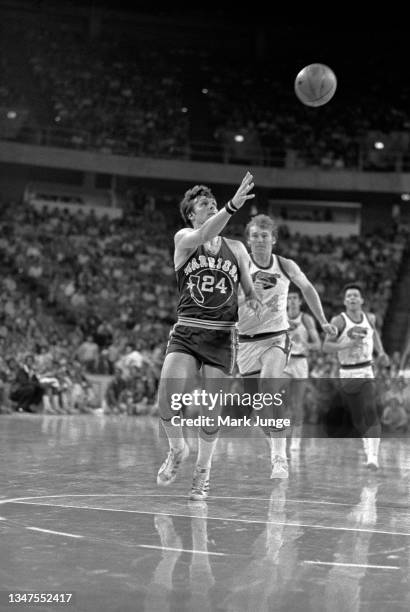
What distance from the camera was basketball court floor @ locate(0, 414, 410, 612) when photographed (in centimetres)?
315

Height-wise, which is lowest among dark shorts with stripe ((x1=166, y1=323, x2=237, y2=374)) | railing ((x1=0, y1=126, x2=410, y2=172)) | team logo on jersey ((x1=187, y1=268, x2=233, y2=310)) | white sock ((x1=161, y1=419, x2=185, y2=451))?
white sock ((x1=161, y1=419, x2=185, y2=451))

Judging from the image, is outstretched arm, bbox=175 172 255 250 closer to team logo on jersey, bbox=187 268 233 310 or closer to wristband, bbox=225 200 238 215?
wristband, bbox=225 200 238 215

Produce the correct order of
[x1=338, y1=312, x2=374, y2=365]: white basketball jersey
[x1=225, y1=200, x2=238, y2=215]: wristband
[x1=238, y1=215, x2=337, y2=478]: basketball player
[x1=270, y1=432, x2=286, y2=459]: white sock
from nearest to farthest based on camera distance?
1. [x1=225, y1=200, x2=238, y2=215]: wristband
2. [x1=270, y1=432, x2=286, y2=459]: white sock
3. [x1=238, y1=215, x2=337, y2=478]: basketball player
4. [x1=338, y1=312, x2=374, y2=365]: white basketball jersey

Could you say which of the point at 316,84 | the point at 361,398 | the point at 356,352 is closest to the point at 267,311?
the point at 356,352

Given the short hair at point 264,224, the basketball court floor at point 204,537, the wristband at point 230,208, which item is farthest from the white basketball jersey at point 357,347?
the wristband at point 230,208

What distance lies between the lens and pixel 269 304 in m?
7.61

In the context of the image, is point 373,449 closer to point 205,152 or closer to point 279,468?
point 279,468

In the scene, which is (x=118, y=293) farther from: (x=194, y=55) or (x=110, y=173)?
(x=194, y=55)

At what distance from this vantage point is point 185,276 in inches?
234

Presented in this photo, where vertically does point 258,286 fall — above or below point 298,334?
above

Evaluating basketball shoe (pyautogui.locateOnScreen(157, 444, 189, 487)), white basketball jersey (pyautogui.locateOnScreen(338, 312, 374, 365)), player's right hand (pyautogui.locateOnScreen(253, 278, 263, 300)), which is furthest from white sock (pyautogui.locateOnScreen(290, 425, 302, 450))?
basketball shoe (pyautogui.locateOnScreen(157, 444, 189, 487))

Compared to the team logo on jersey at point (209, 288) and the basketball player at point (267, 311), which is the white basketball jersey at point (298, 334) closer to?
the basketball player at point (267, 311)

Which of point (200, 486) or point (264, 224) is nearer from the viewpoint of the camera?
point (200, 486)

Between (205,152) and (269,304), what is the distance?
2620cm
